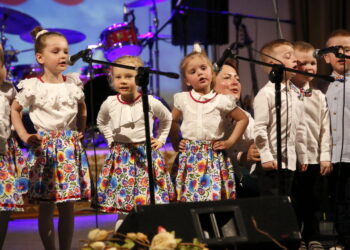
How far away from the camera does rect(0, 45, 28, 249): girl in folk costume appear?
3.04 m

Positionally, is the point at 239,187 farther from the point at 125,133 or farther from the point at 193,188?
the point at 125,133

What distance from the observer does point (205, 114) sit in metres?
3.25

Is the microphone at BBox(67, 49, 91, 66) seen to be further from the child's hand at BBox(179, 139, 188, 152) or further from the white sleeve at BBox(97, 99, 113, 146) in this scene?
the child's hand at BBox(179, 139, 188, 152)

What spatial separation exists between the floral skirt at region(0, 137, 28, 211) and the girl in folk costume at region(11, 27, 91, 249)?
62mm

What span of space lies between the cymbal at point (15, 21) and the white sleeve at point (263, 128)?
11.1ft

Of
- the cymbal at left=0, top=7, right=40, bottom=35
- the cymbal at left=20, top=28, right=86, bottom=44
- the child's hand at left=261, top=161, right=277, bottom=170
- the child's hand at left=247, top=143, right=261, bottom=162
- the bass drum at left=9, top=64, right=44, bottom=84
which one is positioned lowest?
the child's hand at left=261, top=161, right=277, bottom=170

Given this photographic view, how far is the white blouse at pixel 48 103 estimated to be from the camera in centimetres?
312

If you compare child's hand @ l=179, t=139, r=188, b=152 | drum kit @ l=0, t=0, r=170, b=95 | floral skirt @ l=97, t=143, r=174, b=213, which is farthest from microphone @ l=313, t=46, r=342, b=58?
drum kit @ l=0, t=0, r=170, b=95

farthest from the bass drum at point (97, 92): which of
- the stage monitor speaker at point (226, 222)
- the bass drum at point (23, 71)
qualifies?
the stage monitor speaker at point (226, 222)

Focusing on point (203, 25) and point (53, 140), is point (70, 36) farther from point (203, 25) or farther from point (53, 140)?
point (53, 140)

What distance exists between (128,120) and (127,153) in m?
0.18

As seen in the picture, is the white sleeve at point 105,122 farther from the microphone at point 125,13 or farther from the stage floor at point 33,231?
the microphone at point 125,13

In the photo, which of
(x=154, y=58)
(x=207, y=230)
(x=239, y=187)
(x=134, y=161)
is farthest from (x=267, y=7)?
(x=207, y=230)

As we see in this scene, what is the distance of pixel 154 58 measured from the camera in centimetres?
699
